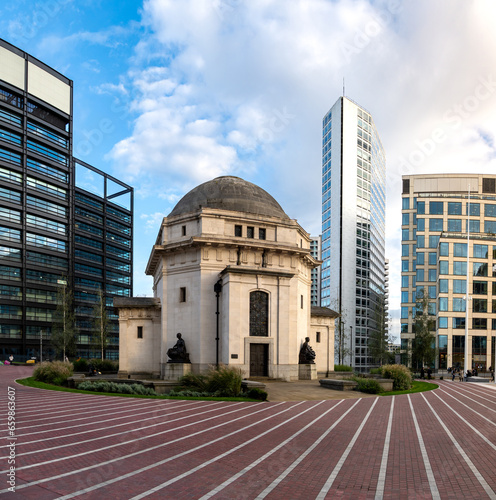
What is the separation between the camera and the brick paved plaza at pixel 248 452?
973 centimetres

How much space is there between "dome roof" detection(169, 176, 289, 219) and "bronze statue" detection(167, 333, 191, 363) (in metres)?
10.6

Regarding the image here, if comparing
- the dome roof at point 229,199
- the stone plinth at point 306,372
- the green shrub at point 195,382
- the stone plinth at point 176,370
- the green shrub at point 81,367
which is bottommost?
the green shrub at point 81,367

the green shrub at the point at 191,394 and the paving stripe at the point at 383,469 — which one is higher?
the paving stripe at the point at 383,469

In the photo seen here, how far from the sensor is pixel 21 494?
9094 mm

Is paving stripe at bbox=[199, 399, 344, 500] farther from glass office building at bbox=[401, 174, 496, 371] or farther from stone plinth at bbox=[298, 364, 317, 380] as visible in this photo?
glass office building at bbox=[401, 174, 496, 371]

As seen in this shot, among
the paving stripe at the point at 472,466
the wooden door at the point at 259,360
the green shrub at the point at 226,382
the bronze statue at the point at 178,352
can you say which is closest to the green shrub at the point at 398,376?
the wooden door at the point at 259,360

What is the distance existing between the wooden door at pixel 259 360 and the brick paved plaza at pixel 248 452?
511 inches

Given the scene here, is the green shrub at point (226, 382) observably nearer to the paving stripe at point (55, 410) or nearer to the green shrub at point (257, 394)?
the green shrub at point (257, 394)

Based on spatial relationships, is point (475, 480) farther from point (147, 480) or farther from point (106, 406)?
point (106, 406)

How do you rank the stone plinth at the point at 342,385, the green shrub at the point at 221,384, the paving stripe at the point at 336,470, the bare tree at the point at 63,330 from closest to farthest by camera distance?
the paving stripe at the point at 336,470, the green shrub at the point at 221,384, the stone plinth at the point at 342,385, the bare tree at the point at 63,330

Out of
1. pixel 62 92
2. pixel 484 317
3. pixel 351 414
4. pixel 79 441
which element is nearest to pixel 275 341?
pixel 351 414

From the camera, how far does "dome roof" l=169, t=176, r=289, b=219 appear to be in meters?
39.2

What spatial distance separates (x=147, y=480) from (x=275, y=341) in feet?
85.7

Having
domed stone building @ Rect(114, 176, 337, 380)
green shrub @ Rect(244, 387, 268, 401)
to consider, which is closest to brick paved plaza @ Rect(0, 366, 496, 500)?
green shrub @ Rect(244, 387, 268, 401)
